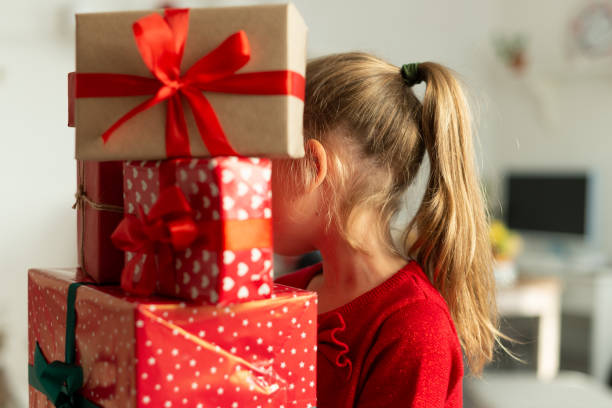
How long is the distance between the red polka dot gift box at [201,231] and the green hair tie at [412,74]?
350mm

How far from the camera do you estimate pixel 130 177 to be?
554 millimetres

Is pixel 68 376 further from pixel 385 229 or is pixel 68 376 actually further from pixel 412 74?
pixel 412 74

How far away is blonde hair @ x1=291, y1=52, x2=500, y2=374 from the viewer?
0.77 m

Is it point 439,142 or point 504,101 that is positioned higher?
point 504,101

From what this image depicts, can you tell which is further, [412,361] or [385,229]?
[385,229]

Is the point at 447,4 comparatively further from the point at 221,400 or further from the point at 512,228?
the point at 221,400

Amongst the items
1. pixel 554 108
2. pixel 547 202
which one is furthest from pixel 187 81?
pixel 554 108

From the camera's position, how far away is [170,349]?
1.67 ft

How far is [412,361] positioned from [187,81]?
0.40 metres

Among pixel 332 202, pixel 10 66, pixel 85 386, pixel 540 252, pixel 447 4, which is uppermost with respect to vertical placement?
pixel 447 4

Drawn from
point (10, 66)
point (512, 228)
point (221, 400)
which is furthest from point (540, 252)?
point (221, 400)

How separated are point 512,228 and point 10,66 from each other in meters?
3.21

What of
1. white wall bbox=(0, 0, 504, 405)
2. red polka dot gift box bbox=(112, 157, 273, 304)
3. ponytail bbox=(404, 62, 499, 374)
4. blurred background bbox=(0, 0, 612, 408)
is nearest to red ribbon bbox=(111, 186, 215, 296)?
red polka dot gift box bbox=(112, 157, 273, 304)

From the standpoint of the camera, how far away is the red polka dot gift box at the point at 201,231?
0.50 metres
